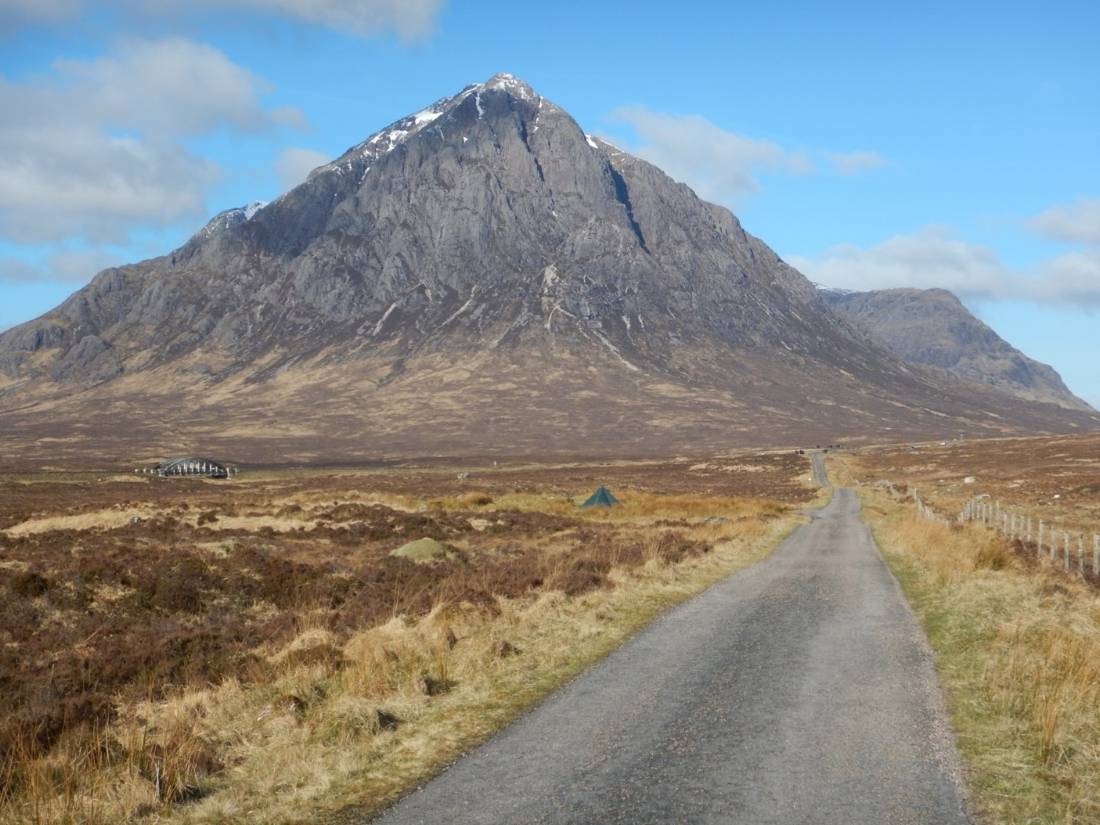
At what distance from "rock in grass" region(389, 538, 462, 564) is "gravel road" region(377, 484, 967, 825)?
17221mm

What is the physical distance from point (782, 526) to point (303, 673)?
32.8 m

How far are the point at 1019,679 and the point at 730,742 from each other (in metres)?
4.93

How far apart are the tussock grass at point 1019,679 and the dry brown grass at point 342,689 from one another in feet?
17.9

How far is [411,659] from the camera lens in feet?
45.7

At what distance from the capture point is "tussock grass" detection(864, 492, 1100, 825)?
8.23 meters

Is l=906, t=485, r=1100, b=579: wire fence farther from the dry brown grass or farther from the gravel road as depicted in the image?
the gravel road

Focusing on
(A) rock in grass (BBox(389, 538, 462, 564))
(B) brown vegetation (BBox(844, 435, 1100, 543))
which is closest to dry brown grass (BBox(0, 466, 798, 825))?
(A) rock in grass (BBox(389, 538, 462, 564))

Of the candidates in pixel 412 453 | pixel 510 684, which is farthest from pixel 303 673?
pixel 412 453

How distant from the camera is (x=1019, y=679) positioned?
38.7 feet

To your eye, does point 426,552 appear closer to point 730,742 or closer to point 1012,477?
point 730,742

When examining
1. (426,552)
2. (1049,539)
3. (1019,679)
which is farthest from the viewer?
(1049,539)

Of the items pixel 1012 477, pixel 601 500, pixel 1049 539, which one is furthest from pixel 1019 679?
pixel 1012 477

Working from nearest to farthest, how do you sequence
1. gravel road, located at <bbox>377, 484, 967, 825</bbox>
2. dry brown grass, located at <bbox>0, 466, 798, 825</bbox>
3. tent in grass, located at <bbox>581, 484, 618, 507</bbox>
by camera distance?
gravel road, located at <bbox>377, 484, 967, 825</bbox> < dry brown grass, located at <bbox>0, 466, 798, 825</bbox> < tent in grass, located at <bbox>581, 484, 618, 507</bbox>

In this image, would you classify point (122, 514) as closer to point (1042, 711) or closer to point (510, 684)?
point (510, 684)
